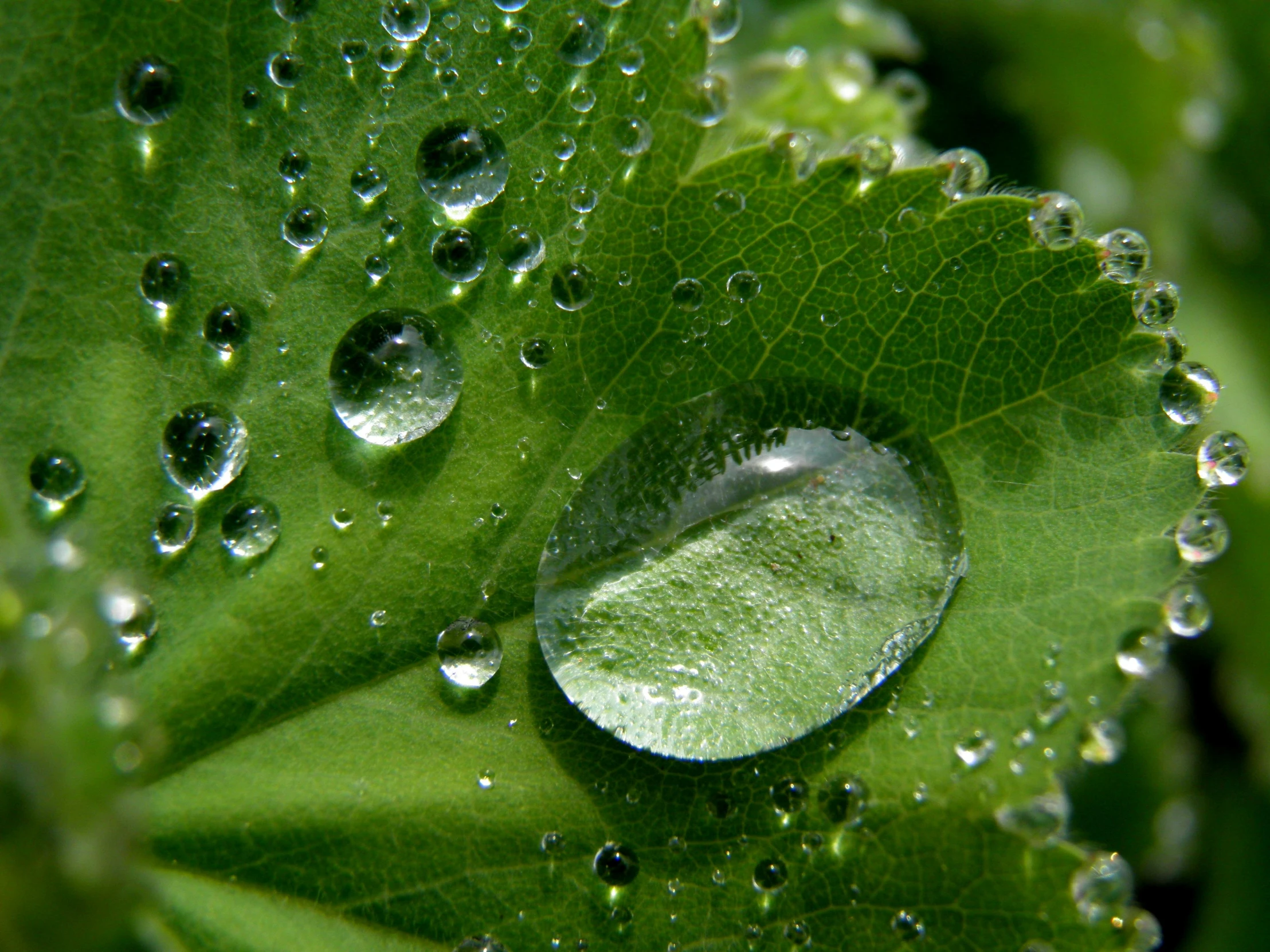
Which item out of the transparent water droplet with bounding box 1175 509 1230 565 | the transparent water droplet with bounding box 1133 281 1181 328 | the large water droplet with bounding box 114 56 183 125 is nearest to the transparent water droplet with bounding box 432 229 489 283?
the large water droplet with bounding box 114 56 183 125

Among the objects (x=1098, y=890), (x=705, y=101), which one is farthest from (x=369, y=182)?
(x=1098, y=890)

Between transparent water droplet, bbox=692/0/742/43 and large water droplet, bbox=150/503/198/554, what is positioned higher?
transparent water droplet, bbox=692/0/742/43

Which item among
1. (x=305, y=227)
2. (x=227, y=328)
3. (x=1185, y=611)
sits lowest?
(x=1185, y=611)

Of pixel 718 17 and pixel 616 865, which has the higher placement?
pixel 718 17

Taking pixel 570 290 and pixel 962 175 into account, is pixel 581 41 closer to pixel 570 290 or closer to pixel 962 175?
pixel 570 290

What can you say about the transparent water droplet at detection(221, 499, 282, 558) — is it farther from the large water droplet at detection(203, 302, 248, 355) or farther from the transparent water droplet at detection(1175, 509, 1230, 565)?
the transparent water droplet at detection(1175, 509, 1230, 565)
